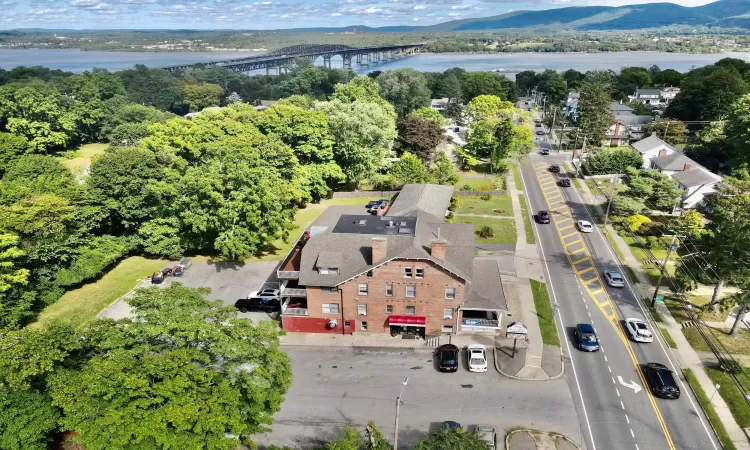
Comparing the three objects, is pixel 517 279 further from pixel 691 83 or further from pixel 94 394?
pixel 691 83

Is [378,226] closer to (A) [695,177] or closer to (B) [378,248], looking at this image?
(B) [378,248]

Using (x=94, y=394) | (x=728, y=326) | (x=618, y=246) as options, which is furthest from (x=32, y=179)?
(x=728, y=326)

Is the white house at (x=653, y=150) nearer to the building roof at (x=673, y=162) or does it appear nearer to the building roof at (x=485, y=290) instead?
the building roof at (x=673, y=162)

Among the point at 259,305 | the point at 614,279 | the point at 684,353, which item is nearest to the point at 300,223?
the point at 259,305

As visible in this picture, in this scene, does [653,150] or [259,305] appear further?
[653,150]

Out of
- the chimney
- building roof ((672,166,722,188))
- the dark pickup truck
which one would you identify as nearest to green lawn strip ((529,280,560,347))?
the chimney

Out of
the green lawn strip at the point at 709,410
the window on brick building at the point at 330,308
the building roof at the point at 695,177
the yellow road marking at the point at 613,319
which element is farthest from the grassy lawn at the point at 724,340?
the building roof at the point at 695,177

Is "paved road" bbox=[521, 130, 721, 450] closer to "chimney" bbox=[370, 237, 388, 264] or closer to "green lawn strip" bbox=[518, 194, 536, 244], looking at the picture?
"green lawn strip" bbox=[518, 194, 536, 244]
